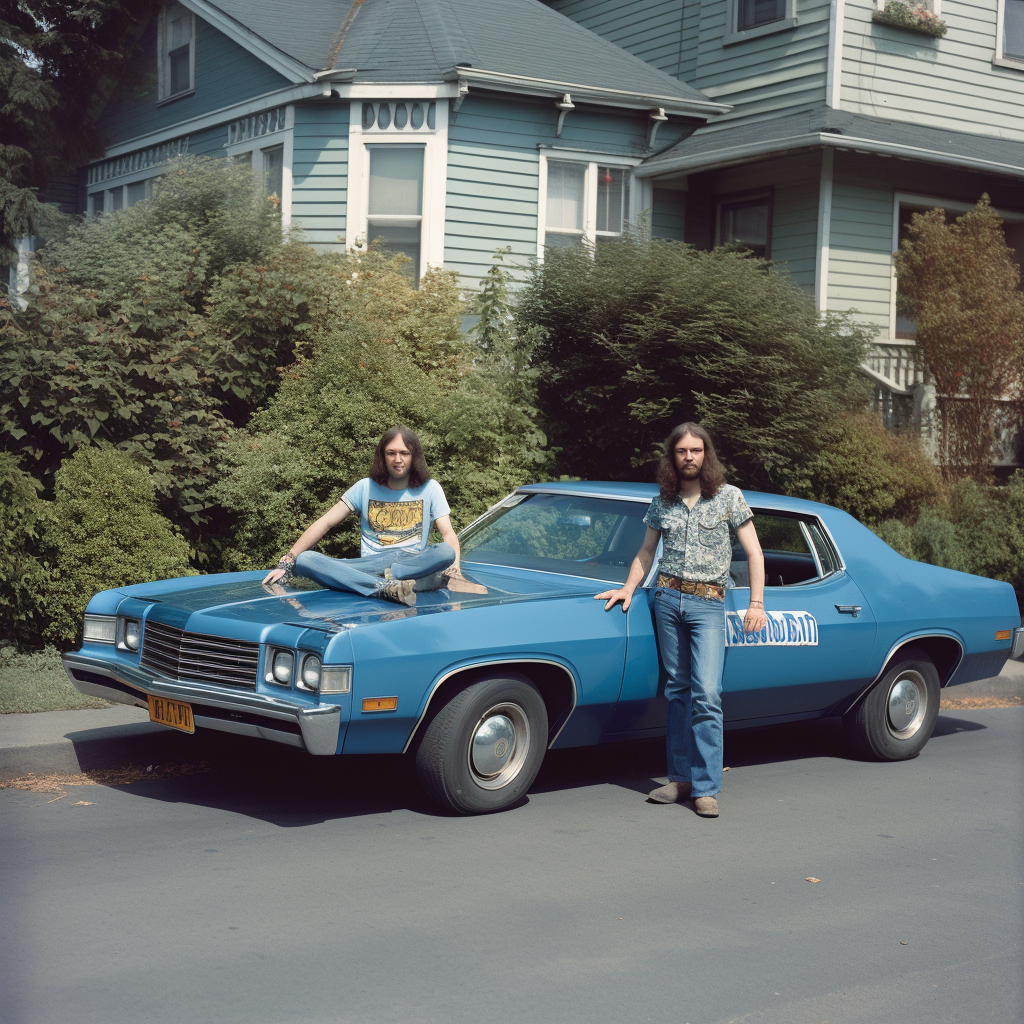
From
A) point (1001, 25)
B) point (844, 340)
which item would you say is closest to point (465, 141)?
point (844, 340)

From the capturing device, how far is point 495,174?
1558 centimetres

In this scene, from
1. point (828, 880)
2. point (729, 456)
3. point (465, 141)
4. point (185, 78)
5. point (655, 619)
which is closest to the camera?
point (828, 880)

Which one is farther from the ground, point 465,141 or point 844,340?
point 465,141

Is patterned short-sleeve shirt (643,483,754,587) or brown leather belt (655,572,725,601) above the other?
patterned short-sleeve shirt (643,483,754,587)

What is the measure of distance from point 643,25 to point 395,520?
14.3 m

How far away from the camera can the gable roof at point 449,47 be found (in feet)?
49.9

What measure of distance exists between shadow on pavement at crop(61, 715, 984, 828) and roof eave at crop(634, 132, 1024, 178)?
915 centimetres

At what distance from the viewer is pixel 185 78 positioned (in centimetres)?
1884

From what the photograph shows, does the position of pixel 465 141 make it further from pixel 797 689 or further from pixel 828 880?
pixel 828 880

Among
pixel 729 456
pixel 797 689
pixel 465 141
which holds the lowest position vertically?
pixel 797 689

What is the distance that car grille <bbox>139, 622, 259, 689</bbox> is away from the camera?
17.5ft

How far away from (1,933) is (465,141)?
12.8 meters

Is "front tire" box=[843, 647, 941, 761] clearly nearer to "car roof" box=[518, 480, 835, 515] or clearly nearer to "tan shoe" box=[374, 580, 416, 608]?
"car roof" box=[518, 480, 835, 515]

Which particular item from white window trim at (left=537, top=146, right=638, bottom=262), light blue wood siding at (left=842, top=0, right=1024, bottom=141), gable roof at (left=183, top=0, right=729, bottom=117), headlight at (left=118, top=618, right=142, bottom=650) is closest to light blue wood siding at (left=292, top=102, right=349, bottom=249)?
gable roof at (left=183, top=0, right=729, bottom=117)
